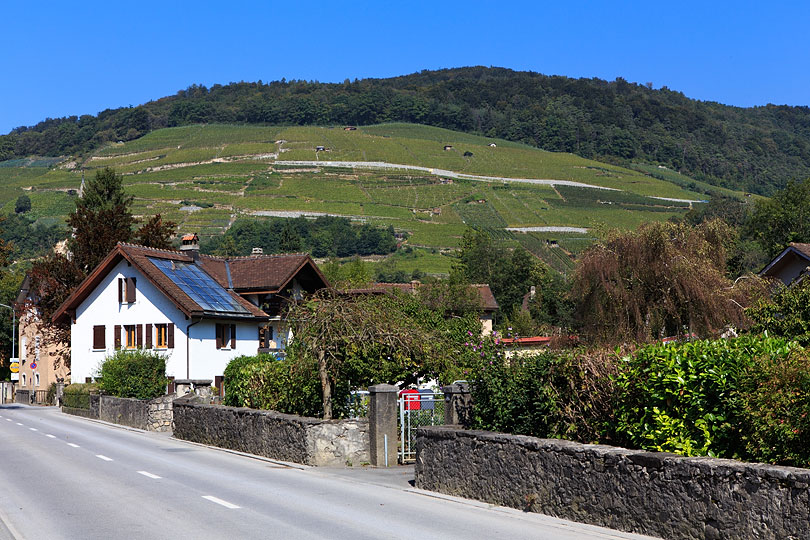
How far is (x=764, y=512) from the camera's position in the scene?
29.5ft

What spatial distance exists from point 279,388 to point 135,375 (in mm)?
16707

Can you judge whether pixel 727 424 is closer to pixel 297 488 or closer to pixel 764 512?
pixel 764 512

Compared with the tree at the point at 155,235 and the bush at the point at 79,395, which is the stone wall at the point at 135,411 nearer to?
the bush at the point at 79,395

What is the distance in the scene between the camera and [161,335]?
4844 centimetres

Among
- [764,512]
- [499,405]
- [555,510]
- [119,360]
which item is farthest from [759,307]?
[119,360]

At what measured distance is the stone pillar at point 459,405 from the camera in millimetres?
15453

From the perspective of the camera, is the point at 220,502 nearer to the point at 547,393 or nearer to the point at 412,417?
the point at 547,393

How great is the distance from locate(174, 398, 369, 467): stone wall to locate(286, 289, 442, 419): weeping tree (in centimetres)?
89

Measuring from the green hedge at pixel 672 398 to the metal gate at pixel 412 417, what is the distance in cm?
497

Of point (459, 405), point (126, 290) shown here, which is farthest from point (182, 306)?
point (459, 405)

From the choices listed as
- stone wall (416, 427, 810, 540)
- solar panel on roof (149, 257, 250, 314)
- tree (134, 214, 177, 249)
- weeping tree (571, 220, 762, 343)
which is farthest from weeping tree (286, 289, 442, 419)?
tree (134, 214, 177, 249)

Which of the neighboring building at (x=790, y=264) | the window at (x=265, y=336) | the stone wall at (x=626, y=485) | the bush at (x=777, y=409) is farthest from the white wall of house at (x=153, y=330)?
the bush at (x=777, y=409)

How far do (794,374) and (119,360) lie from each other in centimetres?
3230

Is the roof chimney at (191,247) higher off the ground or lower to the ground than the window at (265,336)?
higher
